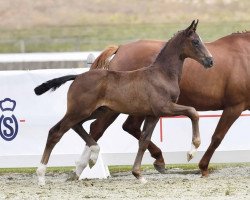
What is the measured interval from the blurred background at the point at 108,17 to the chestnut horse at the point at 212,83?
2358 cm

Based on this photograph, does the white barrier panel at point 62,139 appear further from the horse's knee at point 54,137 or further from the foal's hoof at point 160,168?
the horse's knee at point 54,137

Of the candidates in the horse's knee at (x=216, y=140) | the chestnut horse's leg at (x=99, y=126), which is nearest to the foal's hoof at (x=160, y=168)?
the horse's knee at (x=216, y=140)

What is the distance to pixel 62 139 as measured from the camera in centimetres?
1283

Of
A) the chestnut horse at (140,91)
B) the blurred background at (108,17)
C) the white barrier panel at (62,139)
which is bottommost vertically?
the white barrier panel at (62,139)

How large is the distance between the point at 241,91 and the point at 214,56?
557mm

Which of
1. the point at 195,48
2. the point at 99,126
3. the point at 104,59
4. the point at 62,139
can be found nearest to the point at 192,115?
the point at 195,48

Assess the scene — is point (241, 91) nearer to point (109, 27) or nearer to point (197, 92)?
point (197, 92)

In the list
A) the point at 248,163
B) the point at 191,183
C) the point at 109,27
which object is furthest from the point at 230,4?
the point at 191,183

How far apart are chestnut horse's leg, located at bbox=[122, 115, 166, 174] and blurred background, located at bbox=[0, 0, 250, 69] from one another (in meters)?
23.4

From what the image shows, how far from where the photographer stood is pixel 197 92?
1198 cm

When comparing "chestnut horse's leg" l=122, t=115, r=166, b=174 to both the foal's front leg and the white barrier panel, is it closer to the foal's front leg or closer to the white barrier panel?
the white barrier panel

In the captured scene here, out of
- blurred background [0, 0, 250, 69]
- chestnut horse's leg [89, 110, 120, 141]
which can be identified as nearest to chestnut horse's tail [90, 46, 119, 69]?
chestnut horse's leg [89, 110, 120, 141]

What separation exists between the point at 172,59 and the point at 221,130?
134 cm

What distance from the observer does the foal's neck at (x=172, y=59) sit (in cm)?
1104
